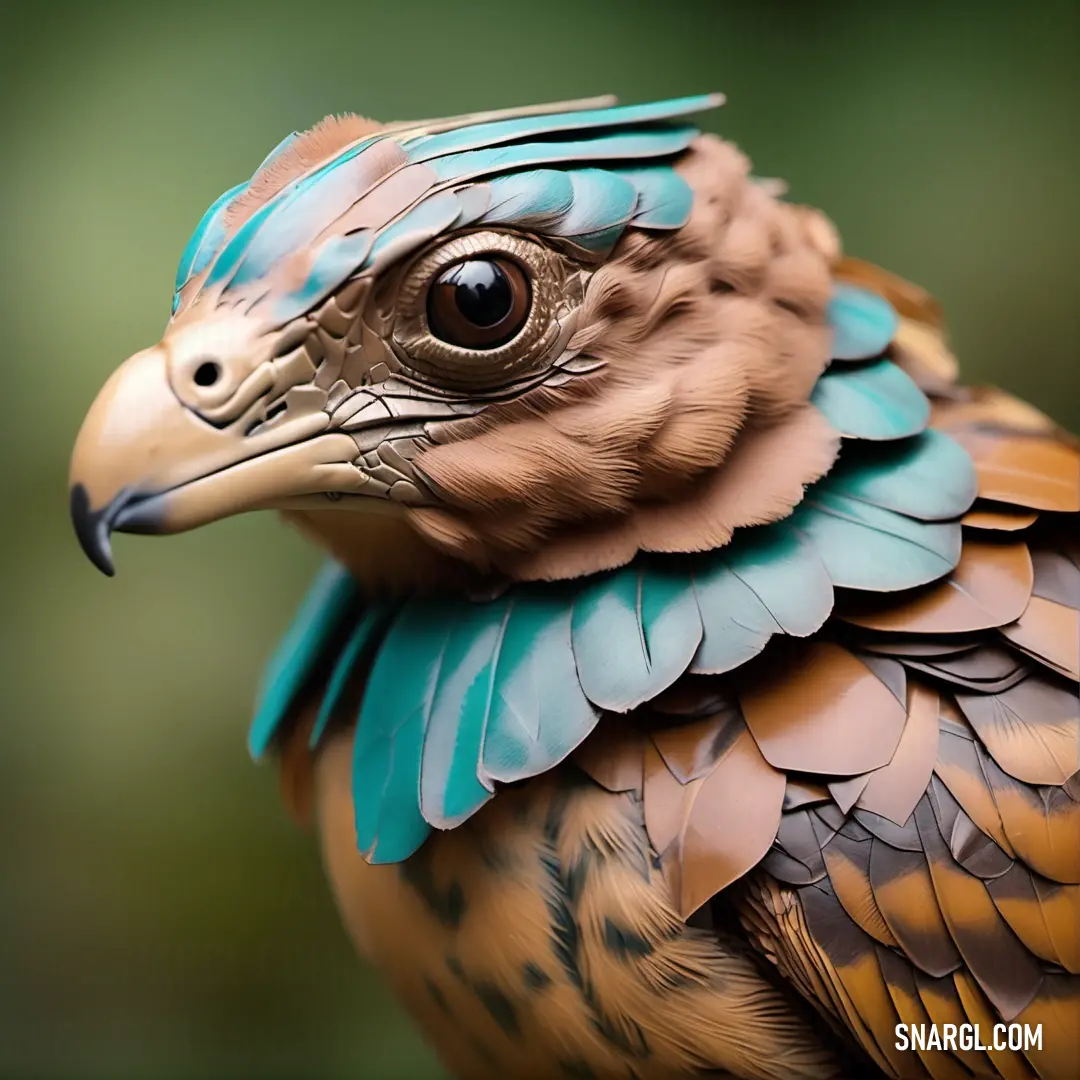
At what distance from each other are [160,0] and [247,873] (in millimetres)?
875

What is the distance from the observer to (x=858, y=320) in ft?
2.14

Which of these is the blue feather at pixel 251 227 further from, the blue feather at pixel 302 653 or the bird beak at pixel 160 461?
the blue feather at pixel 302 653

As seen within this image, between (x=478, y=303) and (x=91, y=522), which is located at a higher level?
(x=478, y=303)

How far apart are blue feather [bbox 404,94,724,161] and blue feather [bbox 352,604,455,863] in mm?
233

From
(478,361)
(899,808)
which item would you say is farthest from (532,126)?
(899,808)

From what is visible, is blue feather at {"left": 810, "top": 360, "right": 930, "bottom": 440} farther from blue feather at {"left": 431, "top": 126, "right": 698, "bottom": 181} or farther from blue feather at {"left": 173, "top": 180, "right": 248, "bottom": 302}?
blue feather at {"left": 173, "top": 180, "right": 248, "bottom": 302}

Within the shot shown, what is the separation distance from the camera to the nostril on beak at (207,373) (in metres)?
0.50

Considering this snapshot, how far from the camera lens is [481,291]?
1.72 feet

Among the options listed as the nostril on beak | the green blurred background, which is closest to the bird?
the nostril on beak

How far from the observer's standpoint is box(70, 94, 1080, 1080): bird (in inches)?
20.6

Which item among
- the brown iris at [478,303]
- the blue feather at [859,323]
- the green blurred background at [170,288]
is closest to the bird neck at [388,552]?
the brown iris at [478,303]

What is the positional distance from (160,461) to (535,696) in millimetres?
206

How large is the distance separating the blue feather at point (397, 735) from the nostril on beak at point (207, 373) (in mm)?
179

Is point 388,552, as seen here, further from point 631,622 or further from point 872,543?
point 872,543
